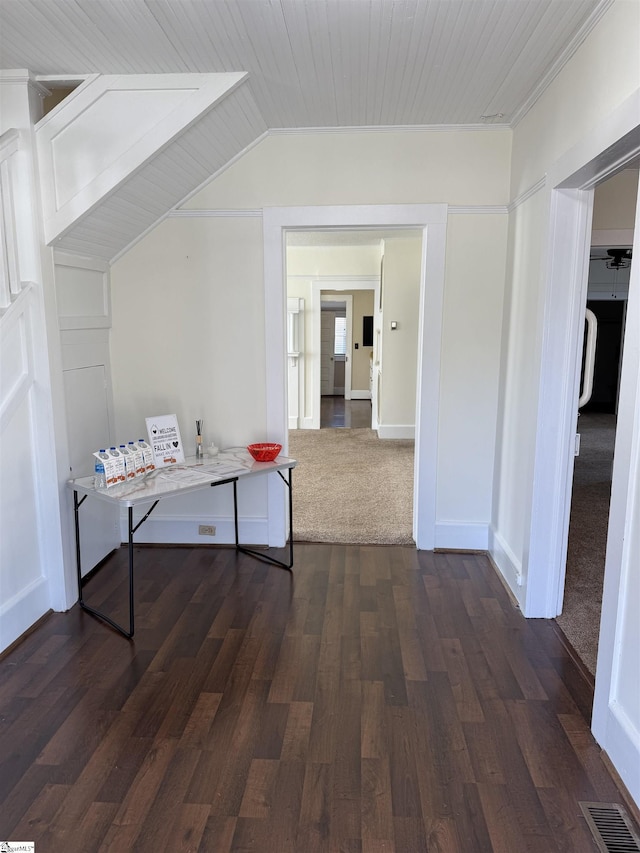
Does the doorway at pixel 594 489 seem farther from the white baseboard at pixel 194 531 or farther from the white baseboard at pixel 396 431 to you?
the white baseboard at pixel 396 431

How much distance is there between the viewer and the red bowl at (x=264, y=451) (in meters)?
3.30

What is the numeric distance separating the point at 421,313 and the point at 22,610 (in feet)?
8.94

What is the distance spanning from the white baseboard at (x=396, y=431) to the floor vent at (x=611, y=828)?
18.4ft

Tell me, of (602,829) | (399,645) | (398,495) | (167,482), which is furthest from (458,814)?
(398,495)

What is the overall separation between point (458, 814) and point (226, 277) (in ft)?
9.65

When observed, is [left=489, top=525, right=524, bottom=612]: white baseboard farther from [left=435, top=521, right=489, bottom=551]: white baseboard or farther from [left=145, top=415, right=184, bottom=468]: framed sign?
[left=145, top=415, right=184, bottom=468]: framed sign

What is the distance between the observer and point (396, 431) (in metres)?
7.28

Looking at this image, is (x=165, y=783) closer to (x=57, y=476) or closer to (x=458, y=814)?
(x=458, y=814)

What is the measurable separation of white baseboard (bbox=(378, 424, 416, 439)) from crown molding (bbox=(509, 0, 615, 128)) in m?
4.40

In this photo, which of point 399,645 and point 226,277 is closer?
point 399,645

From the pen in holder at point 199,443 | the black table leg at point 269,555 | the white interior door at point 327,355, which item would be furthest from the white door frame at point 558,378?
the white interior door at point 327,355

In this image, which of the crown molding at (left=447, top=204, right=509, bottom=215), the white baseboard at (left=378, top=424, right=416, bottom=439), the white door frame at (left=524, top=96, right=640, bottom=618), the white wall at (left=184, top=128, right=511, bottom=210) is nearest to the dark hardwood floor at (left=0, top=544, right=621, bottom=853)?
the white door frame at (left=524, top=96, right=640, bottom=618)

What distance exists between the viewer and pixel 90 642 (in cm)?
264

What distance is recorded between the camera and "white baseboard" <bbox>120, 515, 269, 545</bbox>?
147 inches
